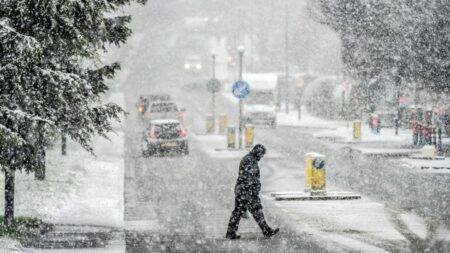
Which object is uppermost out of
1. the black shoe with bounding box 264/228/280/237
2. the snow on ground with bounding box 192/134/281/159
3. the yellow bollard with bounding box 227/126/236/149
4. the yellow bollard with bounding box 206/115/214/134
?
the yellow bollard with bounding box 206/115/214/134

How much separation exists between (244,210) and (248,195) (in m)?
0.29

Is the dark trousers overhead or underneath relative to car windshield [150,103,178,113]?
underneath

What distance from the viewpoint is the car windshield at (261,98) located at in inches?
1901

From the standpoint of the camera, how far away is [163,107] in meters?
39.8

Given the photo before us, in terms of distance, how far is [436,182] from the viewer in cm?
2295

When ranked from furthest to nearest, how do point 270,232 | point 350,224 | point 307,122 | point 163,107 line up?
1. point 307,122
2. point 163,107
3. point 350,224
4. point 270,232

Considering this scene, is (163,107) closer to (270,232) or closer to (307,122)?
(307,122)

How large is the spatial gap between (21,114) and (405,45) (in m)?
21.1

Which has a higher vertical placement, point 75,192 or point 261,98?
point 261,98

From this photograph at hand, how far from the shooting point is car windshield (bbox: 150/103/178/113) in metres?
39.4

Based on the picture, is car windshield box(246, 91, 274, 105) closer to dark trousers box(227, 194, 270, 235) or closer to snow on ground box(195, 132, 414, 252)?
snow on ground box(195, 132, 414, 252)

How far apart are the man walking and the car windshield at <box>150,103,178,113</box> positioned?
2487 centimetres

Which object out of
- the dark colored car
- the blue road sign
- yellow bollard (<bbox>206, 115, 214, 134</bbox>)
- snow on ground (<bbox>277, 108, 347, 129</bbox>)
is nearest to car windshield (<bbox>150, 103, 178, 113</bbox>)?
yellow bollard (<bbox>206, 115, 214, 134</bbox>)

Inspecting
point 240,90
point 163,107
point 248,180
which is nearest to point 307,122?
point 163,107
